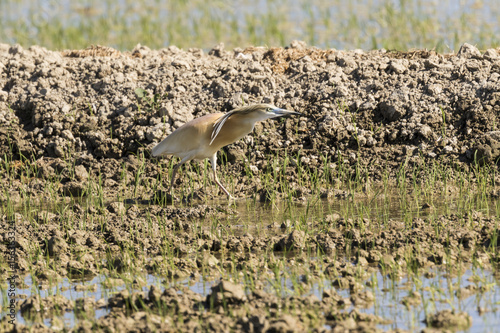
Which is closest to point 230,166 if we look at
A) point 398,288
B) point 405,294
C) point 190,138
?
point 190,138

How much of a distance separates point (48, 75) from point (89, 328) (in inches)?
245

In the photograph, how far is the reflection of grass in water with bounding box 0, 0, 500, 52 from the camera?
1408 centimetres

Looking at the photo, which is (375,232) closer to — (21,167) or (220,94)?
(220,94)

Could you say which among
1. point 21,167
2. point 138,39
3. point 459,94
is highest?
point 138,39

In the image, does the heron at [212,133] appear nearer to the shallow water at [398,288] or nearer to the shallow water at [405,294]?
the shallow water at [398,288]

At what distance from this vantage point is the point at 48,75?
34.7 feet

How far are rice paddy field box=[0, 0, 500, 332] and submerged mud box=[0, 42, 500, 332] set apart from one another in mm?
22

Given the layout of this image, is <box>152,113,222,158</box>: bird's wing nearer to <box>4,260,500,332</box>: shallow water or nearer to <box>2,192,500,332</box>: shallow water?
<box>2,192,500,332</box>: shallow water

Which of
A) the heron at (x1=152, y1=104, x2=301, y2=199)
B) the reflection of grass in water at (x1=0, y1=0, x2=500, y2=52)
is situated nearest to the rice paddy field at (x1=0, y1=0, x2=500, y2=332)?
the reflection of grass in water at (x1=0, y1=0, x2=500, y2=52)

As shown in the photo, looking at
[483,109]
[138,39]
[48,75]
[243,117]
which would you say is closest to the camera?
[243,117]

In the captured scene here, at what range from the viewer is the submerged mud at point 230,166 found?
533cm

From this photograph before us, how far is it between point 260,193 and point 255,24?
7384 mm

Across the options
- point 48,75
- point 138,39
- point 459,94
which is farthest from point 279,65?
point 138,39

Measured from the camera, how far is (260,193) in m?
8.50
